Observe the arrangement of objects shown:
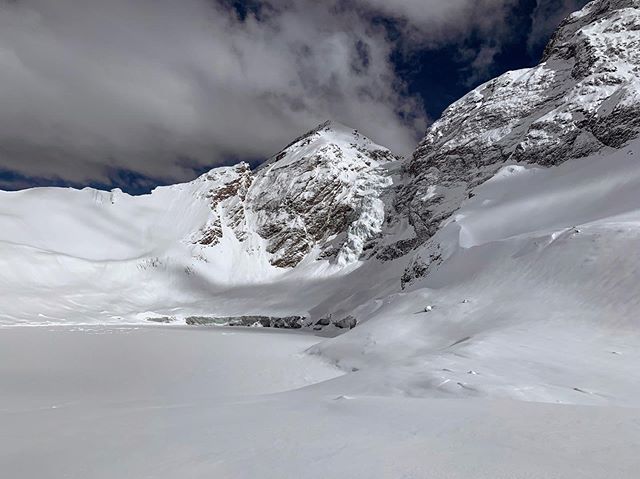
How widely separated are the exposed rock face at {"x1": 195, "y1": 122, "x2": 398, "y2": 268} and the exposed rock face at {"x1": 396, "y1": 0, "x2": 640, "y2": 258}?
56.0ft

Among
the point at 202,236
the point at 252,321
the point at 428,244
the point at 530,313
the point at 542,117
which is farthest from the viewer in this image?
the point at 202,236

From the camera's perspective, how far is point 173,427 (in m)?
7.66

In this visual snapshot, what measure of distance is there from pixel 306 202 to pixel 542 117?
77.1m

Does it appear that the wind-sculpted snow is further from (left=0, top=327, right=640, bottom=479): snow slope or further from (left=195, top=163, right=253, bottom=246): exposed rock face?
(left=0, top=327, right=640, bottom=479): snow slope

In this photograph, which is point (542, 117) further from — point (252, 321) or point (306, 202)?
point (306, 202)

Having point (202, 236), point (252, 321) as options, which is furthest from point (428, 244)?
point (202, 236)

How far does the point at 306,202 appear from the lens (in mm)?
133500

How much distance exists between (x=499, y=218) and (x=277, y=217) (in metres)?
98.2

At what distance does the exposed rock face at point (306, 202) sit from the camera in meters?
125

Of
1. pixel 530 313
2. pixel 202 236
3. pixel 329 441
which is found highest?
pixel 202 236

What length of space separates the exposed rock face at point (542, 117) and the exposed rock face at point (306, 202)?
672 inches

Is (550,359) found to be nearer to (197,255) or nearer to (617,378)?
(617,378)

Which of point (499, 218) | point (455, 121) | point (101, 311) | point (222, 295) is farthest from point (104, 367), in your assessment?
point (455, 121)

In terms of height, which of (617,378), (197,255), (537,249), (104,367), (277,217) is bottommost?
(617,378)
